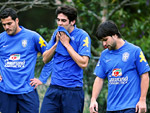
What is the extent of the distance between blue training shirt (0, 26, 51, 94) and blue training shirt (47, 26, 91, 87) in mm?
662

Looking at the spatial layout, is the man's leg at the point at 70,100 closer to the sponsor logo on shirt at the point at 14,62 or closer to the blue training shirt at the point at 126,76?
the blue training shirt at the point at 126,76

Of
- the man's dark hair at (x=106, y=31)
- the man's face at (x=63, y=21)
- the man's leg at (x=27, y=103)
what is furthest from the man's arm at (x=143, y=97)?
the man's leg at (x=27, y=103)

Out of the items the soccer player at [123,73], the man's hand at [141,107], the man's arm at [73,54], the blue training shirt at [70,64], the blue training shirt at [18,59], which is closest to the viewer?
the man's hand at [141,107]

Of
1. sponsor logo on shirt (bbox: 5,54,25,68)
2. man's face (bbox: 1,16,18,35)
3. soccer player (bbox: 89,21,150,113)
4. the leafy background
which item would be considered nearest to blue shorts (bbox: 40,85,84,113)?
soccer player (bbox: 89,21,150,113)

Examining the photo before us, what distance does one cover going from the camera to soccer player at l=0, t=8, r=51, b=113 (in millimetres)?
5336

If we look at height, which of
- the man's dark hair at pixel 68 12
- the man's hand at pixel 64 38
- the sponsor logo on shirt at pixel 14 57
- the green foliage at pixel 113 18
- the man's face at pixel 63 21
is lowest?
the sponsor logo on shirt at pixel 14 57

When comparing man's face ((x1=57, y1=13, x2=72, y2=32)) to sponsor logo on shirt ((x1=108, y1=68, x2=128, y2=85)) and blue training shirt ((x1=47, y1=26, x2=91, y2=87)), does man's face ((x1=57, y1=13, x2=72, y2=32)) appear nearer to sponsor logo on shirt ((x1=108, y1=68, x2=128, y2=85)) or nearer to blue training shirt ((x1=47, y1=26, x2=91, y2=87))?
blue training shirt ((x1=47, y1=26, x2=91, y2=87))

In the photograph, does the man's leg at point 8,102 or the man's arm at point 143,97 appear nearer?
the man's arm at point 143,97

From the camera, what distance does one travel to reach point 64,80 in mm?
4777

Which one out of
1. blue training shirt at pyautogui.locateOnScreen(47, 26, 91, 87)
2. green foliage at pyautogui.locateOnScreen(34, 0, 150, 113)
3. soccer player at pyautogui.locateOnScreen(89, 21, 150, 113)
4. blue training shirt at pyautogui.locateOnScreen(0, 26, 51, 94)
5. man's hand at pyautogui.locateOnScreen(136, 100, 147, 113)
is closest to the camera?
man's hand at pyautogui.locateOnScreen(136, 100, 147, 113)

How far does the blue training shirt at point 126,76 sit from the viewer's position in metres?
4.41

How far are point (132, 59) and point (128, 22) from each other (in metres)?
5.41

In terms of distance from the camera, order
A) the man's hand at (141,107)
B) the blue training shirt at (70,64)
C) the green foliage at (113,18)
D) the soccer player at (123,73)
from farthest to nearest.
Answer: the green foliage at (113,18) → the blue training shirt at (70,64) → the soccer player at (123,73) → the man's hand at (141,107)

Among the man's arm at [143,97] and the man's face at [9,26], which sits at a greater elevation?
the man's face at [9,26]
